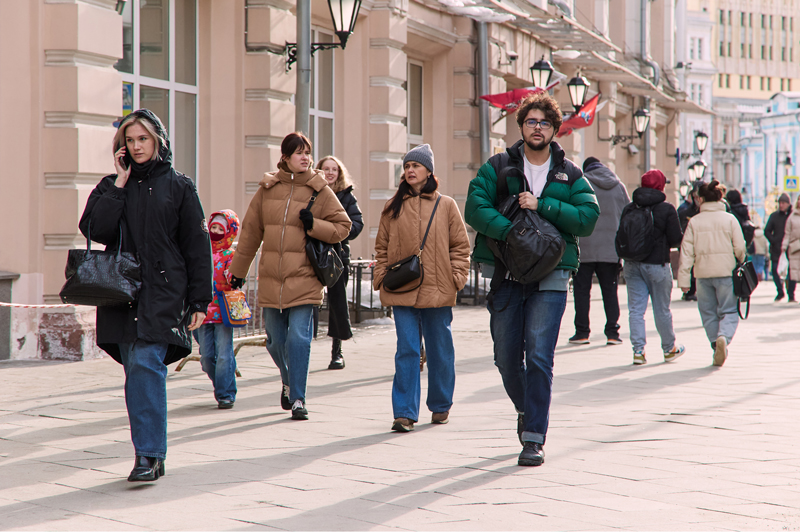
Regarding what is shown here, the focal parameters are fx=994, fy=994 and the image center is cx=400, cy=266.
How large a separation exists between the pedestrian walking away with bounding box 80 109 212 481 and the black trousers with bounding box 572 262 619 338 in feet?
21.5

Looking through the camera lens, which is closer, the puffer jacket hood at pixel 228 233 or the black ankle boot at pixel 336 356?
the puffer jacket hood at pixel 228 233

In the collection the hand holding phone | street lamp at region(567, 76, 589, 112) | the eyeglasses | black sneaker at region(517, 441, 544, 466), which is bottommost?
black sneaker at region(517, 441, 544, 466)

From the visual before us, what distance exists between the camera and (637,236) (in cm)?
966

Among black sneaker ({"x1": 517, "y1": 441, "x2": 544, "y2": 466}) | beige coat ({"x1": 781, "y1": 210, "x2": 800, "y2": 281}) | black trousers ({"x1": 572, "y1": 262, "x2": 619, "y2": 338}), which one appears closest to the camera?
black sneaker ({"x1": 517, "y1": 441, "x2": 544, "y2": 466})

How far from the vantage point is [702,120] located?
94.8 m

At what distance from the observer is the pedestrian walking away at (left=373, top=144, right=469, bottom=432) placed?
20.7 ft

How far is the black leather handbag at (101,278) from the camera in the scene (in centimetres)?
466

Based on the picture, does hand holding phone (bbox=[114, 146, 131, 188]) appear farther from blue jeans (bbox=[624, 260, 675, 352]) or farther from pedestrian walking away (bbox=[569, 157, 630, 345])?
pedestrian walking away (bbox=[569, 157, 630, 345])

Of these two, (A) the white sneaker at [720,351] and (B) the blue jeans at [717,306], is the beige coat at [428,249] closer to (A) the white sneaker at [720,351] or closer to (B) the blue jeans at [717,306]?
(A) the white sneaker at [720,351]

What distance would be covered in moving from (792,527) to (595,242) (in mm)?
7150

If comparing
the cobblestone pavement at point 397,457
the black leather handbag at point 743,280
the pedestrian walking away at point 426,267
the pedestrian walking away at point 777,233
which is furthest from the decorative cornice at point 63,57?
the pedestrian walking away at point 777,233

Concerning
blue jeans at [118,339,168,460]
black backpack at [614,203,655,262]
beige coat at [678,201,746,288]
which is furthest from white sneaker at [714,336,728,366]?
blue jeans at [118,339,168,460]

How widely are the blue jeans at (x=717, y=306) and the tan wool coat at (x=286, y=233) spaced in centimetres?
458

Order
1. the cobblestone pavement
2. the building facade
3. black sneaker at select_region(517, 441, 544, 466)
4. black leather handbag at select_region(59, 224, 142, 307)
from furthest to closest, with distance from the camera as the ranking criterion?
the building facade, black sneaker at select_region(517, 441, 544, 466), black leather handbag at select_region(59, 224, 142, 307), the cobblestone pavement
